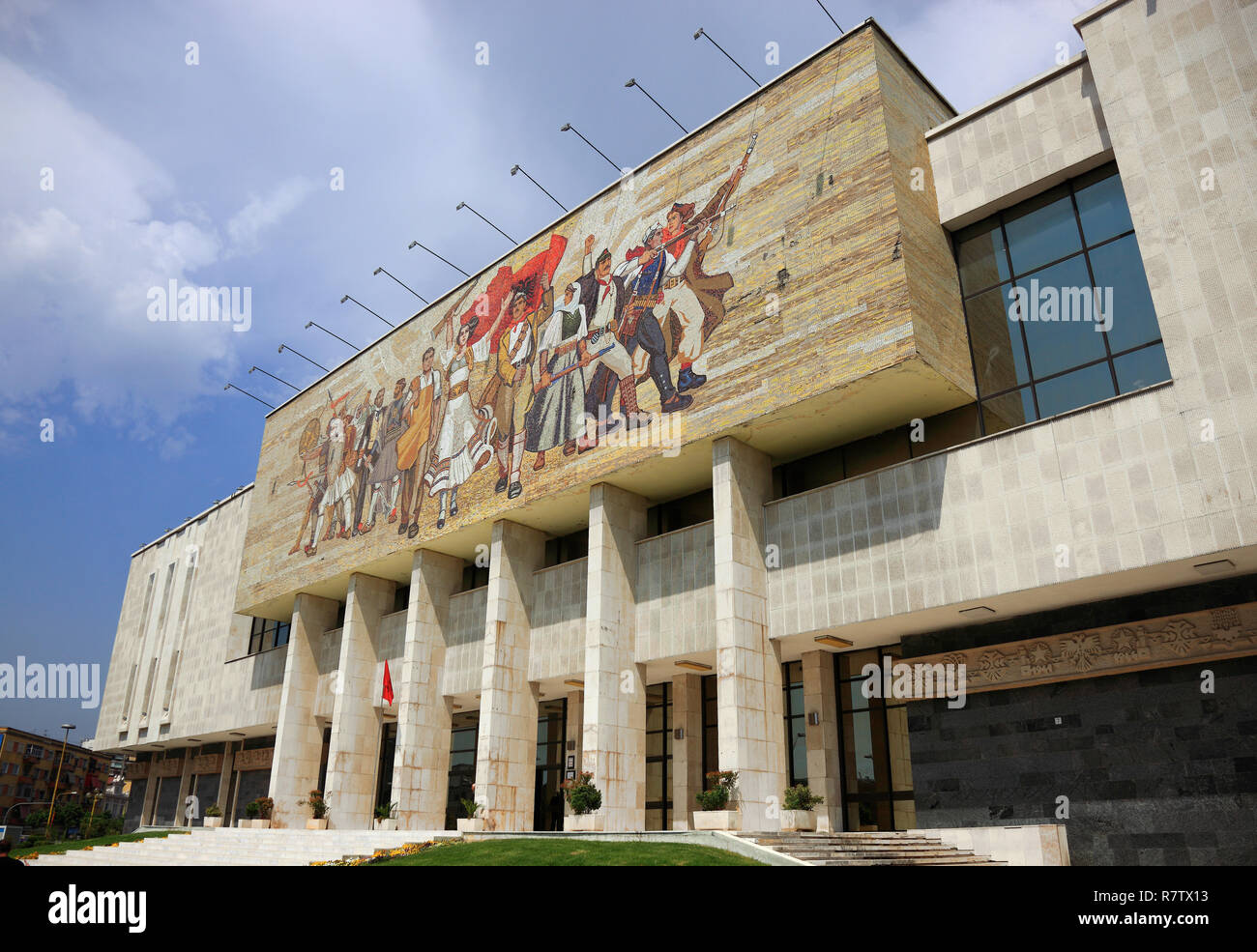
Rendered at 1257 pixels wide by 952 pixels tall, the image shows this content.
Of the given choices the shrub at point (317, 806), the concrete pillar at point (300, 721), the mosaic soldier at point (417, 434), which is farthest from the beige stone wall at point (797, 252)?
the concrete pillar at point (300, 721)

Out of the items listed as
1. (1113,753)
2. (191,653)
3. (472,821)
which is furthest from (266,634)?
(1113,753)

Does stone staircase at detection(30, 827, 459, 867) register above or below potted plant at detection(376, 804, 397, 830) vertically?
below

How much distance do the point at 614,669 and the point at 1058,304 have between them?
15.0m

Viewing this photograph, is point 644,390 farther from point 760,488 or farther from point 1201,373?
point 1201,373

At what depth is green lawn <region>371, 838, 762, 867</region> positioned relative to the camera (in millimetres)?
16922

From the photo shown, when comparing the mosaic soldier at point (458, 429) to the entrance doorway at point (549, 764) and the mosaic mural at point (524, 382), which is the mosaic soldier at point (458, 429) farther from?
the entrance doorway at point (549, 764)

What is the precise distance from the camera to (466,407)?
3200 cm

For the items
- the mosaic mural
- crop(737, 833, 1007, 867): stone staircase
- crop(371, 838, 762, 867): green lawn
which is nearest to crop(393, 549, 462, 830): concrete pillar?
the mosaic mural

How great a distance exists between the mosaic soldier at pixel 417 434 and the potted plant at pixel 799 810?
17.3m

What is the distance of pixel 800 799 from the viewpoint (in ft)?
69.6

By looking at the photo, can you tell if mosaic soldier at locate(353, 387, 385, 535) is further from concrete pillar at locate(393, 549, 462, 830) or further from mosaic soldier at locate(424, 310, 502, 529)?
mosaic soldier at locate(424, 310, 502, 529)

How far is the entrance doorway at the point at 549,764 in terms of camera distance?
30750 millimetres

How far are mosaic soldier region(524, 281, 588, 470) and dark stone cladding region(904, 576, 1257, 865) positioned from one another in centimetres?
1276
